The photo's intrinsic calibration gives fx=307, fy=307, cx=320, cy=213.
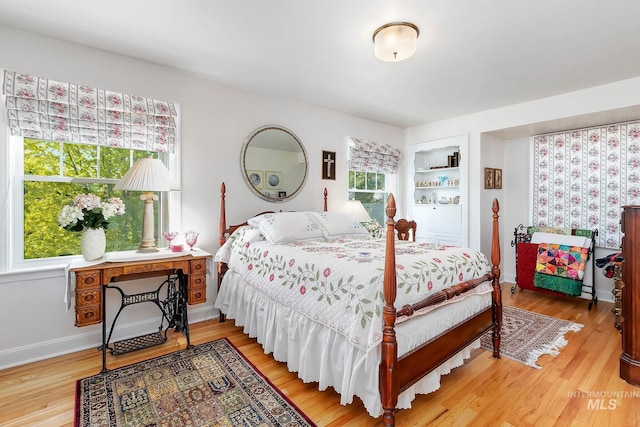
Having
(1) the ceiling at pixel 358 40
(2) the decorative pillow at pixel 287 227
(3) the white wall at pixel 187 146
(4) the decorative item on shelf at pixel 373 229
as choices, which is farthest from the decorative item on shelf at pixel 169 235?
(4) the decorative item on shelf at pixel 373 229

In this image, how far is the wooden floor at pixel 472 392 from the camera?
67.5 inches

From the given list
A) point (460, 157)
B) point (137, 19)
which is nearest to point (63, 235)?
point (137, 19)

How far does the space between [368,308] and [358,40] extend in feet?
6.44

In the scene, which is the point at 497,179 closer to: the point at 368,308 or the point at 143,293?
the point at 368,308

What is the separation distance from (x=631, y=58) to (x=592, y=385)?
268 centimetres

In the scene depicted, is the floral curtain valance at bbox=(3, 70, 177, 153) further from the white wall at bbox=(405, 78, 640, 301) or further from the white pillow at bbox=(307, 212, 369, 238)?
the white wall at bbox=(405, 78, 640, 301)

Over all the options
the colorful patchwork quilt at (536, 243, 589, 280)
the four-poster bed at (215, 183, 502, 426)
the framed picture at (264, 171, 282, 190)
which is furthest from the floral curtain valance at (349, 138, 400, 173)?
the colorful patchwork quilt at (536, 243, 589, 280)

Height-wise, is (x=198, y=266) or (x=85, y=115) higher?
(x=85, y=115)

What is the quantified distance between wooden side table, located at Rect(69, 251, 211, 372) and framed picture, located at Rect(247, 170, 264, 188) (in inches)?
42.2

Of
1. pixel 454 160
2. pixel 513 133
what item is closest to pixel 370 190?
pixel 454 160

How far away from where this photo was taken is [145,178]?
2.41 metres

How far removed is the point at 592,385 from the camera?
202cm

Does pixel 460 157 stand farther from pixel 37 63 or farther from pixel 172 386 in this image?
pixel 37 63

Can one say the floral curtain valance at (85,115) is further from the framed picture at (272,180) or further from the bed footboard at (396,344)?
the bed footboard at (396,344)
